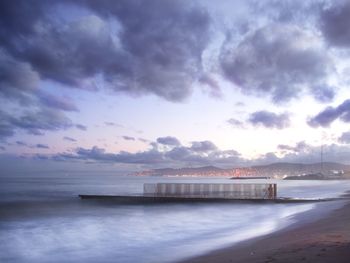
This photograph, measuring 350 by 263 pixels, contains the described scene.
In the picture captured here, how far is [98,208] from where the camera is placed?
57.2 meters

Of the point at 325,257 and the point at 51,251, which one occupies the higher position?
the point at 325,257

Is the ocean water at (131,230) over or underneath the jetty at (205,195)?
underneath

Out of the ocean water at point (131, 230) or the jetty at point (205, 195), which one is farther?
the jetty at point (205, 195)

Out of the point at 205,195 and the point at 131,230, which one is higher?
the point at 205,195

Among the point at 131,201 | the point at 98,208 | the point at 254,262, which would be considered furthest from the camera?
the point at 131,201

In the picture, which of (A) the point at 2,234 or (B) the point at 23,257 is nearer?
(B) the point at 23,257

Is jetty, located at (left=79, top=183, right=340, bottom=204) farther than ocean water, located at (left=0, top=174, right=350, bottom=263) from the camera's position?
Yes

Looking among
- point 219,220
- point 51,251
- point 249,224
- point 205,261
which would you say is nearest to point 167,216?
→ point 219,220

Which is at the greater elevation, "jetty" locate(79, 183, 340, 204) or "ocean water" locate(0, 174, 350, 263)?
"jetty" locate(79, 183, 340, 204)

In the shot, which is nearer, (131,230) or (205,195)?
(131,230)

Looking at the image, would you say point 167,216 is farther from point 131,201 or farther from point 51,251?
point 51,251

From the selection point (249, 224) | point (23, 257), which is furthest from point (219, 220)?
point (23, 257)

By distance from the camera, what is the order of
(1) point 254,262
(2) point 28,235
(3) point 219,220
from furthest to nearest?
(3) point 219,220 < (2) point 28,235 < (1) point 254,262

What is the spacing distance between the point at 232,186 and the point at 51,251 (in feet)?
161
